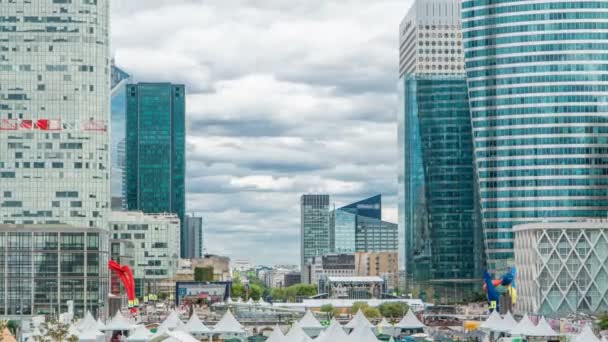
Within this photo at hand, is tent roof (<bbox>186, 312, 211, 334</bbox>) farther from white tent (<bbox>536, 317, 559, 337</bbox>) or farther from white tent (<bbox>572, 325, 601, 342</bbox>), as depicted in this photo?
white tent (<bbox>572, 325, 601, 342</bbox>)

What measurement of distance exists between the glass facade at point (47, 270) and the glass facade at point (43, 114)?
826 centimetres

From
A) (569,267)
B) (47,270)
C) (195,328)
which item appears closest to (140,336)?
(195,328)

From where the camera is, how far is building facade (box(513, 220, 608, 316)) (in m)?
174

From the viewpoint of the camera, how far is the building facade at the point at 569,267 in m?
174

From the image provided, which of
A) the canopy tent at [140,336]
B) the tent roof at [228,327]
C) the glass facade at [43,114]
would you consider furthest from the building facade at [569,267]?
the canopy tent at [140,336]

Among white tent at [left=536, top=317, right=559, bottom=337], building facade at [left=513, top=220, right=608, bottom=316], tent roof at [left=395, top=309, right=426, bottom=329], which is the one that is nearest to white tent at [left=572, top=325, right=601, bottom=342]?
white tent at [left=536, top=317, right=559, bottom=337]

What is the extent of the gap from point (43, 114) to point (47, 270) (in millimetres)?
22913

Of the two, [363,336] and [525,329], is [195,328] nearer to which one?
[525,329]

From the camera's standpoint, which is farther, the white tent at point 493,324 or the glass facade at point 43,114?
the glass facade at point 43,114

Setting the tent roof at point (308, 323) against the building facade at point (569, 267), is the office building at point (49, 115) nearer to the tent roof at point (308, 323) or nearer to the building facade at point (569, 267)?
the tent roof at point (308, 323)

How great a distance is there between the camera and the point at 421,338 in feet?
420

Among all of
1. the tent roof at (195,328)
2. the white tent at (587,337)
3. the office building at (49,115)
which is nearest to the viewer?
the white tent at (587,337)

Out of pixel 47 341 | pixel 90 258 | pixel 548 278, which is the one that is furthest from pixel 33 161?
pixel 47 341

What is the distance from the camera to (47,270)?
169875mm
